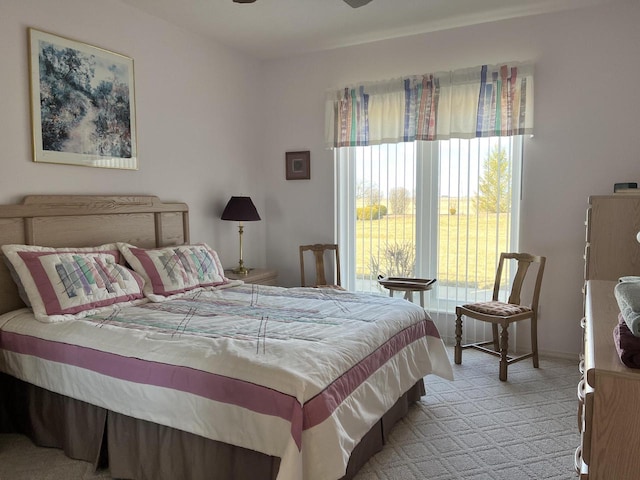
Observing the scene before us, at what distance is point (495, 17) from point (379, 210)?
182 centimetres

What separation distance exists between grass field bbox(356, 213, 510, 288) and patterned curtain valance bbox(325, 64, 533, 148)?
2.36 feet

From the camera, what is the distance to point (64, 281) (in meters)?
2.52

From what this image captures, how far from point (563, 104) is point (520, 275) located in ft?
4.44

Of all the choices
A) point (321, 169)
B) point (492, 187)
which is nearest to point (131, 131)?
point (321, 169)

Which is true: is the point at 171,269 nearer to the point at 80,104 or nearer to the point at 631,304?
the point at 80,104

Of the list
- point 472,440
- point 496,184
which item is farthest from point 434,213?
point 472,440

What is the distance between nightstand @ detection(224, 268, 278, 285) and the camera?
3967mm

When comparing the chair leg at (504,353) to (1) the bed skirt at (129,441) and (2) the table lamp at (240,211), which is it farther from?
(2) the table lamp at (240,211)

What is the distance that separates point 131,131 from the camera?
3432 millimetres

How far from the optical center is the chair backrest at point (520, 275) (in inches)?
135

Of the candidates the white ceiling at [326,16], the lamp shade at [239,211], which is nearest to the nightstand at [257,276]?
the lamp shade at [239,211]

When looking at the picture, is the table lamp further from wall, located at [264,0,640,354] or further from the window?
wall, located at [264,0,640,354]

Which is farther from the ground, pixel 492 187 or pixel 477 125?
pixel 477 125

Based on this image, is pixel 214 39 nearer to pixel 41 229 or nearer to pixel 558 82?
pixel 41 229
